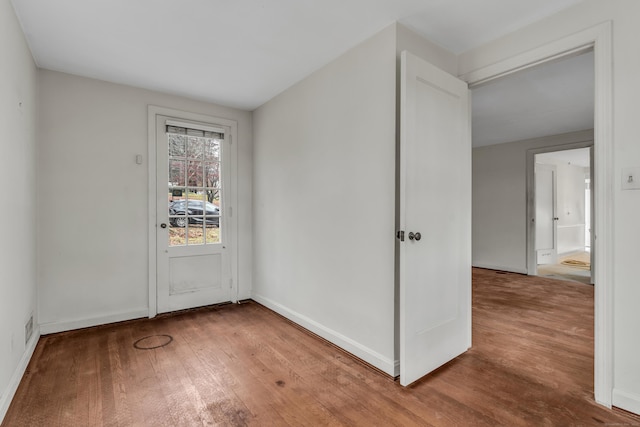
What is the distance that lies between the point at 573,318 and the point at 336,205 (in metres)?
2.87

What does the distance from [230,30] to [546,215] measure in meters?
7.08

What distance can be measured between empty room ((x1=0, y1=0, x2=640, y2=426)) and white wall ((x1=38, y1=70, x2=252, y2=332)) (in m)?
0.02

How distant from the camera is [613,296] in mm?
1840

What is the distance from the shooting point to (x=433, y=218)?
7.59 ft

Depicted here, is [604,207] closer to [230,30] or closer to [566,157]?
[230,30]

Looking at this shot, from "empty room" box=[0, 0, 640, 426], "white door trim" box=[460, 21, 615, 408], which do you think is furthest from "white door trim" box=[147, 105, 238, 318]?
"white door trim" box=[460, 21, 615, 408]

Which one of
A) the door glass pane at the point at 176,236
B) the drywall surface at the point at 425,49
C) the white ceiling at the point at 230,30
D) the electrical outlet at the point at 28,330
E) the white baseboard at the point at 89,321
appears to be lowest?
the white baseboard at the point at 89,321

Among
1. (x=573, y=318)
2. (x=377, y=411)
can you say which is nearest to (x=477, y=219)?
(x=573, y=318)

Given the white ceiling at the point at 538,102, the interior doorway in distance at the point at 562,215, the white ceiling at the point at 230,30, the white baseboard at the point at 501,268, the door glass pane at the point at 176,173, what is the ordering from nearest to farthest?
the white ceiling at the point at 230,30, the white ceiling at the point at 538,102, the door glass pane at the point at 176,173, the white baseboard at the point at 501,268, the interior doorway in distance at the point at 562,215

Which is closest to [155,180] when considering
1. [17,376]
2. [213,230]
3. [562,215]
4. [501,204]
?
[213,230]

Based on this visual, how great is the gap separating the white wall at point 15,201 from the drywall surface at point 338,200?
83.9 inches

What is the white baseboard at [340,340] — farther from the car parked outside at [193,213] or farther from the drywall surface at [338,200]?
the car parked outside at [193,213]

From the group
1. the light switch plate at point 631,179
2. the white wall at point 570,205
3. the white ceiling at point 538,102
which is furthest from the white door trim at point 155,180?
the white wall at point 570,205

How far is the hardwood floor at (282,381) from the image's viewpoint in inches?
71.7
